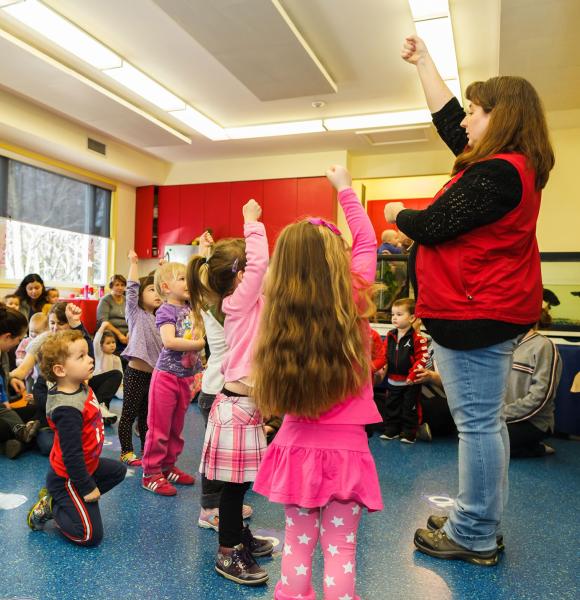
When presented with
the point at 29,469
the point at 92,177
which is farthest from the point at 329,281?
the point at 92,177

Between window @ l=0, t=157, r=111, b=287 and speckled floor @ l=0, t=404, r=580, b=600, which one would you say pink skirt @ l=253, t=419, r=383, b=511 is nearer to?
Result: speckled floor @ l=0, t=404, r=580, b=600

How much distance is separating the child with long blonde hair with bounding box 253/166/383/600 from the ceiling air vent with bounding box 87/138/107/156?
18.6ft

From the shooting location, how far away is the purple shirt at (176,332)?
227 centimetres

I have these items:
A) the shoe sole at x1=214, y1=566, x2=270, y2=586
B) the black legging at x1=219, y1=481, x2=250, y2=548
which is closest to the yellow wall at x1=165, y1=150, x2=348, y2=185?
the black legging at x1=219, y1=481, x2=250, y2=548

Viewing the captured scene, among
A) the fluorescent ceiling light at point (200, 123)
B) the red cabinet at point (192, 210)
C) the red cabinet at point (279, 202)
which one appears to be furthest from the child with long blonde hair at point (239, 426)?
the red cabinet at point (192, 210)

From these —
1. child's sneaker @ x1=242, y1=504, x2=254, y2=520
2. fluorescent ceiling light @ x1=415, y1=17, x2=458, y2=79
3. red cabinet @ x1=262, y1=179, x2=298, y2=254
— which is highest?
fluorescent ceiling light @ x1=415, y1=17, x2=458, y2=79

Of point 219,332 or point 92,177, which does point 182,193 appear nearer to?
point 92,177

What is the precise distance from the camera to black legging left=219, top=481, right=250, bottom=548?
1534 mm

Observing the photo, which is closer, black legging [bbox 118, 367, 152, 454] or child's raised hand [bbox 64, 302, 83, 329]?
black legging [bbox 118, 367, 152, 454]

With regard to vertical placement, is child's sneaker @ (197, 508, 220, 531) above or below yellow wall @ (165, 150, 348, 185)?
below

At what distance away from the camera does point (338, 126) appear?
5777 millimetres

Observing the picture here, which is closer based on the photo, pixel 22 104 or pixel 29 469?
pixel 29 469

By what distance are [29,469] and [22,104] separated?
420 centimetres

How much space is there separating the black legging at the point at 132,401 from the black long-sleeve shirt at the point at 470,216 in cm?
159
